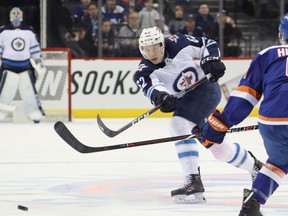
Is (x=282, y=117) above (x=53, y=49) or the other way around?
above

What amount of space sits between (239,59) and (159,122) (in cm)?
133

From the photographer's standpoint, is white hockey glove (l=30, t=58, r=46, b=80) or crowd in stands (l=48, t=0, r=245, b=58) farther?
crowd in stands (l=48, t=0, r=245, b=58)

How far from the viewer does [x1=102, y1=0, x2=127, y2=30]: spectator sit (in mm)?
11367

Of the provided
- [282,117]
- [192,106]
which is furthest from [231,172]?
[282,117]

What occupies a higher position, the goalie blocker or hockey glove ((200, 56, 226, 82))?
hockey glove ((200, 56, 226, 82))

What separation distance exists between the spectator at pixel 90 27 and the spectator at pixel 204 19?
116 cm

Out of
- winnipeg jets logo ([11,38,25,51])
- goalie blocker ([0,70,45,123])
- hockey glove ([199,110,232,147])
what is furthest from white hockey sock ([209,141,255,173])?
winnipeg jets logo ([11,38,25,51])

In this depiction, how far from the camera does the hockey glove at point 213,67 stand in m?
5.34

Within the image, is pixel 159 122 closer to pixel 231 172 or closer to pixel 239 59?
pixel 239 59

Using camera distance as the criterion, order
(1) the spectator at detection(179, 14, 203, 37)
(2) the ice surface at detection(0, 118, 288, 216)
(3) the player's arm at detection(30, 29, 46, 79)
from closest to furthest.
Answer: (2) the ice surface at detection(0, 118, 288, 216)
(3) the player's arm at detection(30, 29, 46, 79)
(1) the spectator at detection(179, 14, 203, 37)

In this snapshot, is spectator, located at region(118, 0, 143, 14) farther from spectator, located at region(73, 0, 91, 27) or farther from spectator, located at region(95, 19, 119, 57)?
spectator, located at region(73, 0, 91, 27)

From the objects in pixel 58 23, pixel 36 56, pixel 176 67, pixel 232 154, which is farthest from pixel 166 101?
pixel 58 23

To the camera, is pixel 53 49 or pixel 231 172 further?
pixel 53 49

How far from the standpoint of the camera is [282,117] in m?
4.11
